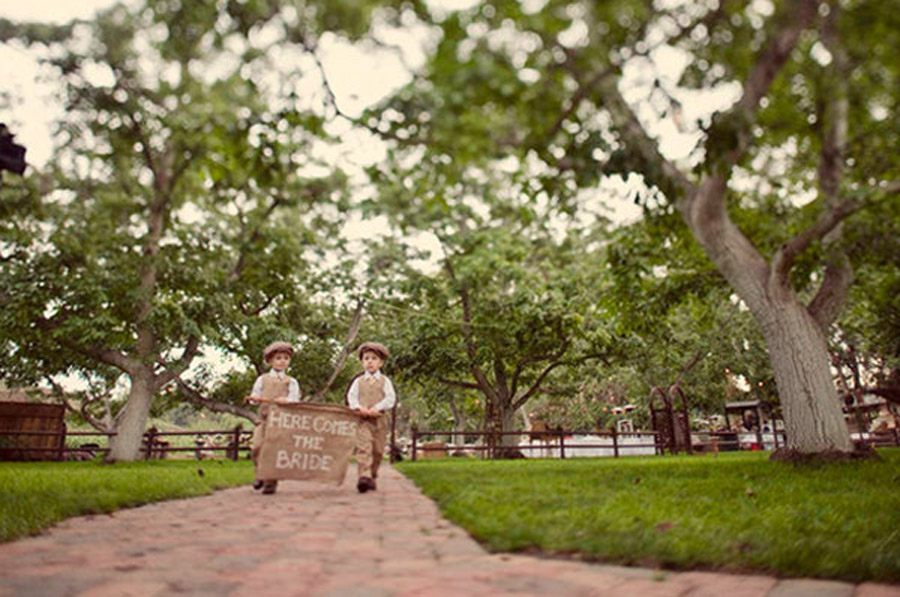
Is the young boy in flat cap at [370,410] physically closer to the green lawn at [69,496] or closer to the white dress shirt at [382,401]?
the white dress shirt at [382,401]

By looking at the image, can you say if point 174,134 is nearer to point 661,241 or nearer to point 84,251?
point 84,251

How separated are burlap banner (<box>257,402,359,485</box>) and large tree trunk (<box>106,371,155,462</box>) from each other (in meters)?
12.1

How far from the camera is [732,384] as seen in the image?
44.8 m

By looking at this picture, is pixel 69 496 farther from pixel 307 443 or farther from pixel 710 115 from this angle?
pixel 710 115

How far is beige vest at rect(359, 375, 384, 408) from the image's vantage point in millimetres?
7078

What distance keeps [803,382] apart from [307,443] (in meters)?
7.03

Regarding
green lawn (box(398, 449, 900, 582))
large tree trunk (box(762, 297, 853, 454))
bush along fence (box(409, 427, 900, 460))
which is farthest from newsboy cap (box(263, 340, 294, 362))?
bush along fence (box(409, 427, 900, 460))

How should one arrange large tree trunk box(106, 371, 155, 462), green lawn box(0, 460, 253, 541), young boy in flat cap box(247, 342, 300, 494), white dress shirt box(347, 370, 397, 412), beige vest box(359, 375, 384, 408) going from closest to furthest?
1. green lawn box(0, 460, 253, 541)
2. white dress shirt box(347, 370, 397, 412)
3. young boy in flat cap box(247, 342, 300, 494)
4. beige vest box(359, 375, 384, 408)
5. large tree trunk box(106, 371, 155, 462)

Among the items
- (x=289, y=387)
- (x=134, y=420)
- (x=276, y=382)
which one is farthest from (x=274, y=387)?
(x=134, y=420)

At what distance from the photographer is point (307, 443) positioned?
634cm

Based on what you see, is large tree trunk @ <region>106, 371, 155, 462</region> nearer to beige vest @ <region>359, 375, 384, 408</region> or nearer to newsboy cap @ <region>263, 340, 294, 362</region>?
newsboy cap @ <region>263, 340, 294, 362</region>

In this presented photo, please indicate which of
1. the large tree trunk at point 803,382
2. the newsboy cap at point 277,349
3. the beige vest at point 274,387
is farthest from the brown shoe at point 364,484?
the large tree trunk at point 803,382

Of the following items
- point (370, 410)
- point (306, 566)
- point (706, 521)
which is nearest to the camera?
point (306, 566)

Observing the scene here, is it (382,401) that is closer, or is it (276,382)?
(382,401)
